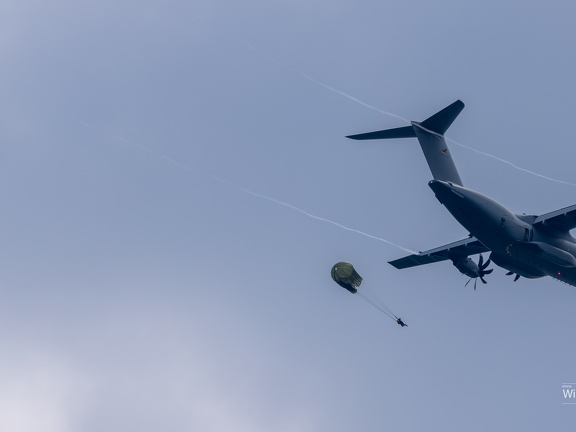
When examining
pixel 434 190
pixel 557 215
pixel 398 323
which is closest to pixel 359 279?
pixel 398 323

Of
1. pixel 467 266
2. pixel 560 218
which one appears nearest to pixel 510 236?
pixel 560 218

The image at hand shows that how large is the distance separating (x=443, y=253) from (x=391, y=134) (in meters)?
7.17

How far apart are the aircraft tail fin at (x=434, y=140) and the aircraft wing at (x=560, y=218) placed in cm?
327

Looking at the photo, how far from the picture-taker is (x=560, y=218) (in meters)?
34.6

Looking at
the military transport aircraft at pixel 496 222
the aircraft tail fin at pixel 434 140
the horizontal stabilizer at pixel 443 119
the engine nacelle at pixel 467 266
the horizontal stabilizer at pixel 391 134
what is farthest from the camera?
the engine nacelle at pixel 467 266

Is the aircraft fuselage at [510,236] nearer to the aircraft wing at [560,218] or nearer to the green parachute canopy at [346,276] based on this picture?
the aircraft wing at [560,218]

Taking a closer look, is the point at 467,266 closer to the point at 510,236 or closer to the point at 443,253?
the point at 443,253

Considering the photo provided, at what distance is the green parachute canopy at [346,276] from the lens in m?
34.7

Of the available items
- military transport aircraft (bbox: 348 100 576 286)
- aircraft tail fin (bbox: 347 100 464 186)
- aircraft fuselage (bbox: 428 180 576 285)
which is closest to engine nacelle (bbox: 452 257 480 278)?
military transport aircraft (bbox: 348 100 576 286)

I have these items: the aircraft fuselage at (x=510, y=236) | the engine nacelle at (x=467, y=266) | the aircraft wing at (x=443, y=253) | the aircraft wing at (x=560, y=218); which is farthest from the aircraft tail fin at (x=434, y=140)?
the engine nacelle at (x=467, y=266)

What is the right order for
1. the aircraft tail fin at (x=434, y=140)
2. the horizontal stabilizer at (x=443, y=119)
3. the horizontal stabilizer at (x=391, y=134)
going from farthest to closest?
1. the aircraft tail fin at (x=434, y=140)
2. the horizontal stabilizer at (x=391, y=134)
3. the horizontal stabilizer at (x=443, y=119)

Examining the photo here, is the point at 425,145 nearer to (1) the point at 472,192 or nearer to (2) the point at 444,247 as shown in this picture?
(1) the point at 472,192

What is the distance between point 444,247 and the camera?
Result: 38.8 meters

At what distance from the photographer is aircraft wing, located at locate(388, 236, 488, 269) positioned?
124 feet
